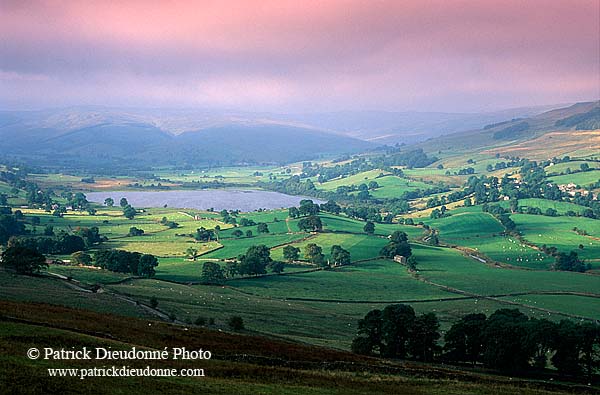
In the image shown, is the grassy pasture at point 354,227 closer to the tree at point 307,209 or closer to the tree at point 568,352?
the tree at point 307,209

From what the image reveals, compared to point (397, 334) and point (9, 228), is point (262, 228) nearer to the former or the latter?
point (9, 228)

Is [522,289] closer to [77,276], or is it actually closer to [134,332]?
[77,276]

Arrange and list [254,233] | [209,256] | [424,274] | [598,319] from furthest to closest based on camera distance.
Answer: [254,233]
[209,256]
[424,274]
[598,319]

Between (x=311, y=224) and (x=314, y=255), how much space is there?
33.5 metres

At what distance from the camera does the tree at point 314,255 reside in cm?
13075

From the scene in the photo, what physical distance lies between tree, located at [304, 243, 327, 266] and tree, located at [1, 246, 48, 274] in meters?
58.3

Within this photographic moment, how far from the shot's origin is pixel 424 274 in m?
124

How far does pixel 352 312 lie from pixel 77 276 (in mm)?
41879

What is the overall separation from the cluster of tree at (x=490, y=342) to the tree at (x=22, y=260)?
1990 inches

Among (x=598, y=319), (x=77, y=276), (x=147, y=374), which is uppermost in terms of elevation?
(x=147, y=374)

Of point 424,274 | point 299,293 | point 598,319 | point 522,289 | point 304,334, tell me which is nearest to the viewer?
point 304,334

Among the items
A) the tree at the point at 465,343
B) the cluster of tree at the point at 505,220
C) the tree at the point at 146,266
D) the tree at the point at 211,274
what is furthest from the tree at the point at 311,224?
the tree at the point at 465,343

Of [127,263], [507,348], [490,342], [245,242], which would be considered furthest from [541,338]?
[245,242]

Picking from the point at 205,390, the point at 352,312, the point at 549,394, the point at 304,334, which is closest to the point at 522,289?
the point at 352,312
